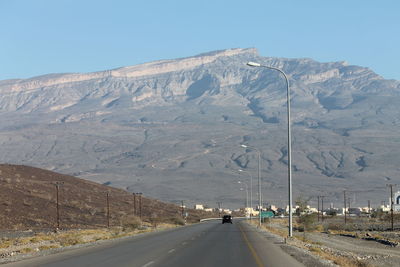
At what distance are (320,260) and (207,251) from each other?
24.1 ft

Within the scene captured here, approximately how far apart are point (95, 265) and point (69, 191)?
106 metres

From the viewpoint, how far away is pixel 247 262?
95.1ft

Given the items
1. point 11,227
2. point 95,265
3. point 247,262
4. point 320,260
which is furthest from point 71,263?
point 11,227

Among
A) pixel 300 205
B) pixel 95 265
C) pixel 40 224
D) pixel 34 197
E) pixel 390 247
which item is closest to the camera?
pixel 95 265

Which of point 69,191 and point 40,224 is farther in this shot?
point 69,191

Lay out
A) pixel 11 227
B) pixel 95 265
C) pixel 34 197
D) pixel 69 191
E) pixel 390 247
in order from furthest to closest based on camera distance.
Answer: pixel 69 191, pixel 34 197, pixel 11 227, pixel 390 247, pixel 95 265

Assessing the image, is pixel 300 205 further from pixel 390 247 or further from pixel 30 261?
pixel 30 261

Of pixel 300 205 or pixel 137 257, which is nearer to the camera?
pixel 137 257

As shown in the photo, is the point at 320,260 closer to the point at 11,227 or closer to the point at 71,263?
the point at 71,263

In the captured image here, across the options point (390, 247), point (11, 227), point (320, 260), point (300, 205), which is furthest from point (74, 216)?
point (320, 260)

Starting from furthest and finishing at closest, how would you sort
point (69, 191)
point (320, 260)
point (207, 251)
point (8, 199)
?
point (69, 191)
point (8, 199)
point (207, 251)
point (320, 260)

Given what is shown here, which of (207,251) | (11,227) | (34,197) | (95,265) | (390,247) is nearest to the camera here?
(95,265)

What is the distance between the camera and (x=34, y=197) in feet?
371

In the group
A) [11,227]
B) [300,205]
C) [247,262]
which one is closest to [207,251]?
[247,262]
